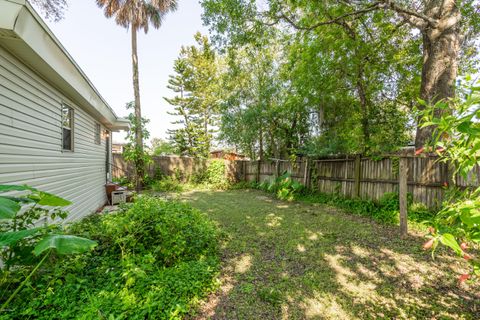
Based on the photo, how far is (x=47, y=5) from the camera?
644cm

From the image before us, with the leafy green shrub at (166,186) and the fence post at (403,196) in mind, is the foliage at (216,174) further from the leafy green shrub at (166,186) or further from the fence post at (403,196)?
the fence post at (403,196)

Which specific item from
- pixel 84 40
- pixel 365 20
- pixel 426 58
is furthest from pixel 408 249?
pixel 84 40

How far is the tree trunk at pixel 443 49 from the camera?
484cm

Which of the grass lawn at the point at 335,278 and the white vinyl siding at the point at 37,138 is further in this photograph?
the white vinyl siding at the point at 37,138

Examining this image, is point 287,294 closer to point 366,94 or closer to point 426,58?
point 426,58

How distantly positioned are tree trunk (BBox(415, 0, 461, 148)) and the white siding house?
6976 mm

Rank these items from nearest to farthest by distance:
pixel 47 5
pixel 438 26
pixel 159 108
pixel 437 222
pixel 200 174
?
pixel 437 222, pixel 438 26, pixel 47 5, pixel 200 174, pixel 159 108

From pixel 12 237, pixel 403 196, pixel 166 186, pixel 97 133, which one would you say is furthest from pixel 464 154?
pixel 166 186

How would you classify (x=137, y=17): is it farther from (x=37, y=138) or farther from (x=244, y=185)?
(x=244, y=185)

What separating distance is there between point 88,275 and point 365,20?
29.8ft

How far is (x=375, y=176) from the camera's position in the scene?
6180mm

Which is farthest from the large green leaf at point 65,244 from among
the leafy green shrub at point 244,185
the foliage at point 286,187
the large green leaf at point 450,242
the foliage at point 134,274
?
the leafy green shrub at point 244,185

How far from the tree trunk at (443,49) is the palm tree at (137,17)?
10439 mm

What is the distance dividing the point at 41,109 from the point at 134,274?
10.6ft
